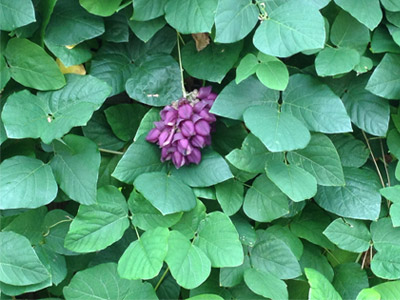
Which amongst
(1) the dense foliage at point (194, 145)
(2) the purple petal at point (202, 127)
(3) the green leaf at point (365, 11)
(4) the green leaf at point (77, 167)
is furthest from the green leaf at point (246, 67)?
(4) the green leaf at point (77, 167)

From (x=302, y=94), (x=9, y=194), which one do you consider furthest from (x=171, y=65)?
(x=9, y=194)

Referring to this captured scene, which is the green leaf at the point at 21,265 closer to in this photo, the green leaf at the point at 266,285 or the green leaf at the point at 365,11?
the green leaf at the point at 266,285

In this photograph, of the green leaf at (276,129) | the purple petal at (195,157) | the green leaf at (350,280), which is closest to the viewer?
the green leaf at (276,129)

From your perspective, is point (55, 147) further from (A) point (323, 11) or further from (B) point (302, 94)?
(A) point (323, 11)

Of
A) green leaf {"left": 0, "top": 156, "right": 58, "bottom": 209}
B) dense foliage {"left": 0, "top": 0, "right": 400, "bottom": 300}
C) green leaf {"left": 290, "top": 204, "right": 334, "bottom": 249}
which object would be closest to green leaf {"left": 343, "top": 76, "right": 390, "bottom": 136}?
dense foliage {"left": 0, "top": 0, "right": 400, "bottom": 300}

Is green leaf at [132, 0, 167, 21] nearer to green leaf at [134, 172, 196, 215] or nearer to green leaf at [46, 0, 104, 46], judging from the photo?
green leaf at [46, 0, 104, 46]

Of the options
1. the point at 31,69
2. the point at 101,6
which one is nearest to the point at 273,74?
the point at 101,6
